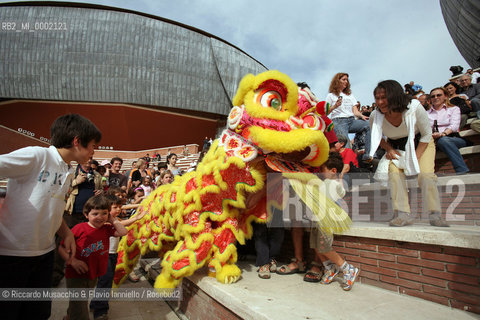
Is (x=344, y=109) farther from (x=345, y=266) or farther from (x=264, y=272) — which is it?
(x=264, y=272)

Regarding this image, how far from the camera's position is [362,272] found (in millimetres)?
2373

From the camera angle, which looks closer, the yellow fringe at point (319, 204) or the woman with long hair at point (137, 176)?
the yellow fringe at point (319, 204)

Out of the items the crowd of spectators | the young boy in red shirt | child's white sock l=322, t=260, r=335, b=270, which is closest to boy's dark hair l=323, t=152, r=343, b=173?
the crowd of spectators

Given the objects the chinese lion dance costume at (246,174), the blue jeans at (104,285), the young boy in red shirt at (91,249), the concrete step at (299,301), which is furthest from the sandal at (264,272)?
the blue jeans at (104,285)

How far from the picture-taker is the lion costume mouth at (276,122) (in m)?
2.38

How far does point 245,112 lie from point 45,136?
24.3 meters

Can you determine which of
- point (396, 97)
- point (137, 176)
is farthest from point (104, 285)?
point (137, 176)

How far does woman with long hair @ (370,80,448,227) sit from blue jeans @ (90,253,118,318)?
2930mm

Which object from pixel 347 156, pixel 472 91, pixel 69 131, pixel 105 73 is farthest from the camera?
pixel 105 73

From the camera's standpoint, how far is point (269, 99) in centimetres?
258

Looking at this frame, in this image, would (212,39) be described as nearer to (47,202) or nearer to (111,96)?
(111,96)

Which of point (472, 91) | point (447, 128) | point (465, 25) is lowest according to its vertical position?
point (447, 128)

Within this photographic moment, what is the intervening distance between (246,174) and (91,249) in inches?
61.3

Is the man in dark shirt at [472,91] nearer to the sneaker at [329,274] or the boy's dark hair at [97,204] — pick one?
the sneaker at [329,274]
